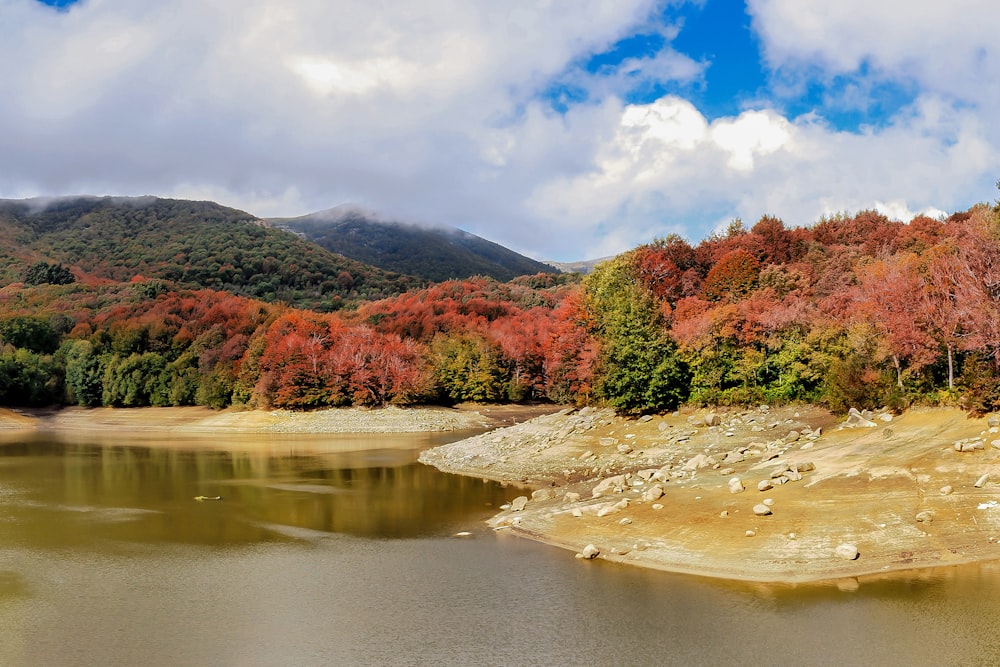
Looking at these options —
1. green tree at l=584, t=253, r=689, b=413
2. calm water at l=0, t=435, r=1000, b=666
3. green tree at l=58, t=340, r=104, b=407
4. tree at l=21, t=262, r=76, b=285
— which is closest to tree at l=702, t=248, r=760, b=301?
green tree at l=584, t=253, r=689, b=413

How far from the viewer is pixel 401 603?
15805 mm

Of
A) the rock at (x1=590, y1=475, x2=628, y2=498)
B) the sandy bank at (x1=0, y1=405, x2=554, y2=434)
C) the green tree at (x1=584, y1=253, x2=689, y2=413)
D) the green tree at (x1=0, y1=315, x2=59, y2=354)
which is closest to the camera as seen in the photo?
the rock at (x1=590, y1=475, x2=628, y2=498)

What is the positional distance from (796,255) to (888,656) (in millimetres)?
54347

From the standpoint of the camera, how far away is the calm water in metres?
12.9

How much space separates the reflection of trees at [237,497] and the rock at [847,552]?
1210 cm

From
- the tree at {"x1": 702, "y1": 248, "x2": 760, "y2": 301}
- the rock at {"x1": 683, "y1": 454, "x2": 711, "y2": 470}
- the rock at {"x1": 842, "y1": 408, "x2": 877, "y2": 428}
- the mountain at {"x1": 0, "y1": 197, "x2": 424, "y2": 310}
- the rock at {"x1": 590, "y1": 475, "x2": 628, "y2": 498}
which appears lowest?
the rock at {"x1": 590, "y1": 475, "x2": 628, "y2": 498}

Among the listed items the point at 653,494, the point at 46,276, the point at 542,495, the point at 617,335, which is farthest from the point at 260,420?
the point at 46,276

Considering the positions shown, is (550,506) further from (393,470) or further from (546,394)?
(546,394)

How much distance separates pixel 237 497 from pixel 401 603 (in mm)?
17591

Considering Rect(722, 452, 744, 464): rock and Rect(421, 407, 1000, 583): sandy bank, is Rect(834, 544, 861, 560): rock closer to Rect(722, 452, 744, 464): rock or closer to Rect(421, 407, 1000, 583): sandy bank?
Rect(421, 407, 1000, 583): sandy bank

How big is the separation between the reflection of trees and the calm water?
207 millimetres

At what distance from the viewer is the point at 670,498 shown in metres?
22.0

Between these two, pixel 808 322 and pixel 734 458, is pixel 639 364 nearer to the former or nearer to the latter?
pixel 808 322

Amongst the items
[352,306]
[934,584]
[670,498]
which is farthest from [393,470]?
[352,306]
